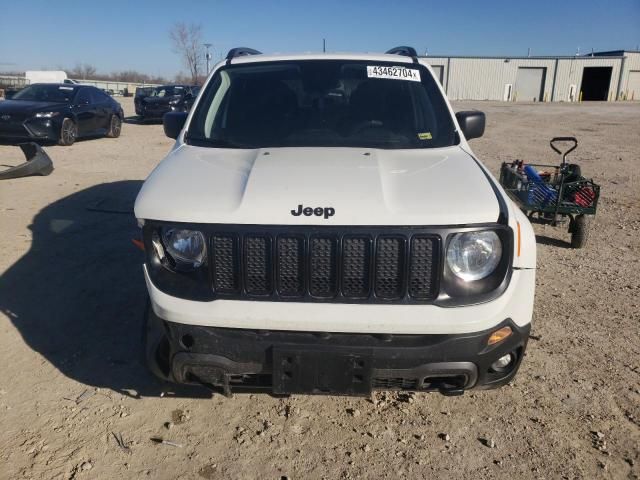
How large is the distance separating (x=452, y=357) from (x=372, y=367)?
1.22 ft

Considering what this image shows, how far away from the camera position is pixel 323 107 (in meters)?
3.73

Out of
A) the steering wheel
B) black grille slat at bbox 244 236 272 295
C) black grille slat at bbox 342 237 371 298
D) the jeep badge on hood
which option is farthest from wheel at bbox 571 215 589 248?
black grille slat at bbox 244 236 272 295

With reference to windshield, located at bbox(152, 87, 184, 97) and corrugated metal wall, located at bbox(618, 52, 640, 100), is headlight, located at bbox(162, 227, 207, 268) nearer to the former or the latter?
windshield, located at bbox(152, 87, 184, 97)

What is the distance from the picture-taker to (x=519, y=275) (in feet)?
8.16

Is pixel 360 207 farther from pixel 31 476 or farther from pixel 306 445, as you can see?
pixel 31 476

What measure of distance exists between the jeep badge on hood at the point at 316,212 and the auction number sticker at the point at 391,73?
185cm

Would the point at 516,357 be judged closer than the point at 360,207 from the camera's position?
No

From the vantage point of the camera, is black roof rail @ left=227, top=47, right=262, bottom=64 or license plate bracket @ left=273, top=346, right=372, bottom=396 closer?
license plate bracket @ left=273, top=346, right=372, bottom=396

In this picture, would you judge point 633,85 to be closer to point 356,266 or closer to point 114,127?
point 114,127

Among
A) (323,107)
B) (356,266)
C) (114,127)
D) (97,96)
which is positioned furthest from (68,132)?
(356,266)

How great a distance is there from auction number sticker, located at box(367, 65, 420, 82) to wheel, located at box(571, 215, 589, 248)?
10.3ft

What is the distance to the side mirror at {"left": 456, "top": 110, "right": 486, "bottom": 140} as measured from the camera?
12.4ft

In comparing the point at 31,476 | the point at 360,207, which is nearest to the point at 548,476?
the point at 360,207

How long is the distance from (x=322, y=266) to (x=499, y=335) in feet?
2.94
